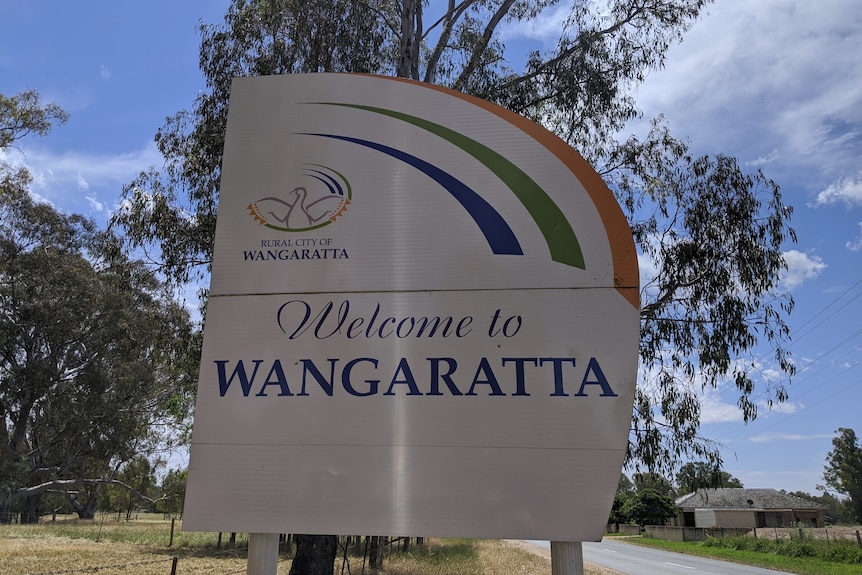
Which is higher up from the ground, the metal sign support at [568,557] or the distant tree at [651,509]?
the metal sign support at [568,557]

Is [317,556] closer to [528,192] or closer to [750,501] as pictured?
[528,192]

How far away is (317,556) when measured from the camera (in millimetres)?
8414

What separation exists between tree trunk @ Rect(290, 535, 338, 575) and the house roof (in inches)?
1784

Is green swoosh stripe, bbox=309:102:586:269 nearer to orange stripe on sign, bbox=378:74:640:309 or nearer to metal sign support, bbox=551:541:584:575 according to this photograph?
orange stripe on sign, bbox=378:74:640:309

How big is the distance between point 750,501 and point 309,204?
53.0 meters

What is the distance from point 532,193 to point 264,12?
915 centimetres

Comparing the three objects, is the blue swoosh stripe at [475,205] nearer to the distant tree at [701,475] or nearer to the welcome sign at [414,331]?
the welcome sign at [414,331]

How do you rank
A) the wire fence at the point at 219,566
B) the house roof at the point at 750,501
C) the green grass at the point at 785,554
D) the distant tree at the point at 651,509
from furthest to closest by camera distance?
the distant tree at the point at 651,509
the house roof at the point at 750,501
the green grass at the point at 785,554
the wire fence at the point at 219,566

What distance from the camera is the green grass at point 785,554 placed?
21406 millimetres

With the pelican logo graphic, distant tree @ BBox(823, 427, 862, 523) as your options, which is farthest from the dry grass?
distant tree @ BBox(823, 427, 862, 523)

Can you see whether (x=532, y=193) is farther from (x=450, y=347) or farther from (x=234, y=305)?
(x=234, y=305)

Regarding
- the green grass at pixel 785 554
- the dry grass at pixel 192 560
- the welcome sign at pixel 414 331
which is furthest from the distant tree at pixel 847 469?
the welcome sign at pixel 414 331

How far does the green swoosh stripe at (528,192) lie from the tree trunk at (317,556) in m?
5.77

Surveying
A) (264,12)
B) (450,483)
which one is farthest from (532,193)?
(264,12)
